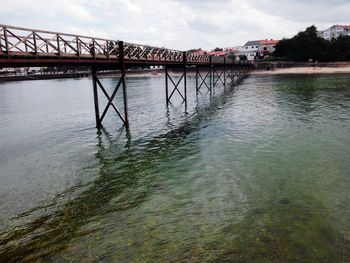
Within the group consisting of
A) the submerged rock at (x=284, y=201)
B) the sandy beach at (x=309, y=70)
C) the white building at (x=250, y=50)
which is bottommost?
the submerged rock at (x=284, y=201)

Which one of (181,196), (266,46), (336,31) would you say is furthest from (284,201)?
(336,31)

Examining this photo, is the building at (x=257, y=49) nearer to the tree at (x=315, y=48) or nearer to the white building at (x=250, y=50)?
the white building at (x=250, y=50)

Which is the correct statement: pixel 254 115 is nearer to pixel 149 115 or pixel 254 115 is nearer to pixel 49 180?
pixel 149 115

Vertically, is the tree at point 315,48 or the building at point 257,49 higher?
the building at point 257,49

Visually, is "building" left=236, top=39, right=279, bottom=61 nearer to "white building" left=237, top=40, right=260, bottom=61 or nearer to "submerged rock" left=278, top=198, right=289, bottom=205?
"white building" left=237, top=40, right=260, bottom=61

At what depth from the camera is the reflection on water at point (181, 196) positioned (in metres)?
7.70

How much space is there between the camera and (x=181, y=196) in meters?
10.7

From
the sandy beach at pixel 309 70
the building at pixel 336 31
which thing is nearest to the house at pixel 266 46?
the building at pixel 336 31

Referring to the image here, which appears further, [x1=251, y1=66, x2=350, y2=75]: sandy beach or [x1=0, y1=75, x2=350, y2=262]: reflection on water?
[x1=251, y1=66, x2=350, y2=75]: sandy beach

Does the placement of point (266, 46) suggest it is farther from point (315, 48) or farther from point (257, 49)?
point (315, 48)

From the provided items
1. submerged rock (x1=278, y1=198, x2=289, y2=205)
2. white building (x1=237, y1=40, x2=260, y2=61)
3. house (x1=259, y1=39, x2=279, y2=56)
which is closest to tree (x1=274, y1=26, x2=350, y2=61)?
house (x1=259, y1=39, x2=279, y2=56)

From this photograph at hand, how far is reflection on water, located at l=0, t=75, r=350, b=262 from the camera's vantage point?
7.70 meters

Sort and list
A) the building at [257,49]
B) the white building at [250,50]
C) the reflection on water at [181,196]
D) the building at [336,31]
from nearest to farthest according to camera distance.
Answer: the reflection on water at [181,196] → the building at [336,31] → the building at [257,49] → the white building at [250,50]

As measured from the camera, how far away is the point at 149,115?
1171 inches
